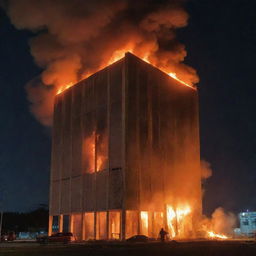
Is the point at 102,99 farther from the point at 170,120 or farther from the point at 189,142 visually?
the point at 189,142

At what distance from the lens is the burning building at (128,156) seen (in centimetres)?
3941

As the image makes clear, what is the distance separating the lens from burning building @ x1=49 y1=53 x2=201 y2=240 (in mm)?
39406

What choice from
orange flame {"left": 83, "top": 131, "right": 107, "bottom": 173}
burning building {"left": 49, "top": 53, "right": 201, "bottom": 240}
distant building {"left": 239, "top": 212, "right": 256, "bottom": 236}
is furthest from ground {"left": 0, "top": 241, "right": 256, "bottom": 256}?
distant building {"left": 239, "top": 212, "right": 256, "bottom": 236}

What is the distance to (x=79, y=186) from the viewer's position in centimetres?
4450

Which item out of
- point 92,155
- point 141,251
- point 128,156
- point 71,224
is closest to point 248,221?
point 71,224

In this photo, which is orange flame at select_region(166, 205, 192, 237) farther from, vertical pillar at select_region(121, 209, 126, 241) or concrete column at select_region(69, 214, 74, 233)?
concrete column at select_region(69, 214, 74, 233)

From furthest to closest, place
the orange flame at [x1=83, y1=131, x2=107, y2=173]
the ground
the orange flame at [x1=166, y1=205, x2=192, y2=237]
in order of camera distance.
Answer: the orange flame at [x1=166, y1=205, x2=192, y2=237] → the orange flame at [x1=83, y1=131, x2=107, y2=173] → the ground

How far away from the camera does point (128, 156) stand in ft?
127

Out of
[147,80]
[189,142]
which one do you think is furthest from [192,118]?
[147,80]

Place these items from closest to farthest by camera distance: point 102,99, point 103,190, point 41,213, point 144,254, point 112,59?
point 144,254, point 103,190, point 102,99, point 112,59, point 41,213

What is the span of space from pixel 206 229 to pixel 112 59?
71.9 ft

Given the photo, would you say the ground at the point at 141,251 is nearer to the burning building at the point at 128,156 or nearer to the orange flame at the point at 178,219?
the burning building at the point at 128,156

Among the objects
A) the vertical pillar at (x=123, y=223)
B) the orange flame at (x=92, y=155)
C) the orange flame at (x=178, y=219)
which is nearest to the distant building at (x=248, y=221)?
the orange flame at (x=178, y=219)

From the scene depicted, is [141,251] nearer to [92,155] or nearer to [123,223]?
[123,223]
